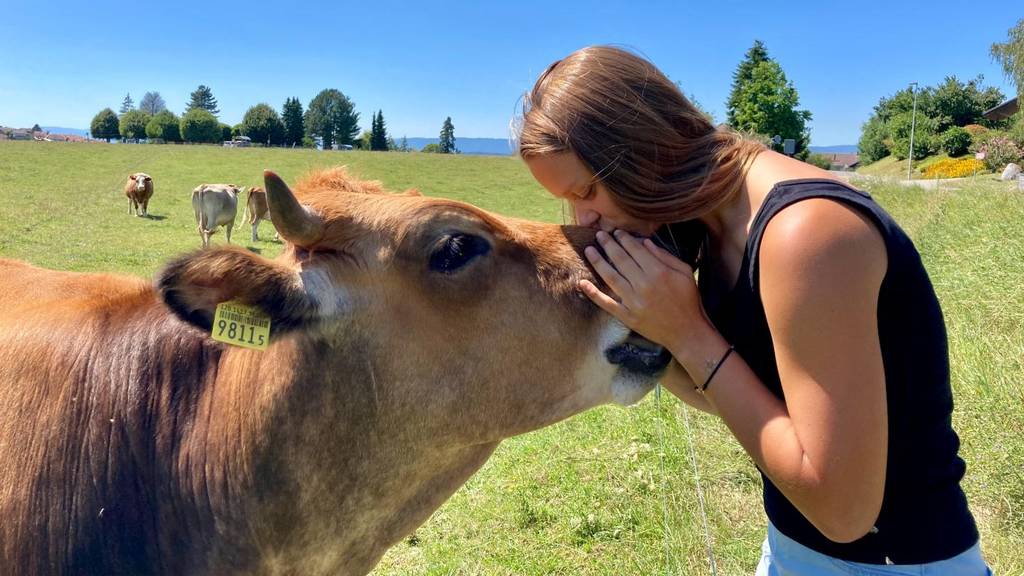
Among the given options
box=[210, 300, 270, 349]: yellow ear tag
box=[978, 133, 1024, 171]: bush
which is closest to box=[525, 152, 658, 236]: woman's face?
box=[210, 300, 270, 349]: yellow ear tag

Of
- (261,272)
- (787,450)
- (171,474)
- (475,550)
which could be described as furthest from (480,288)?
(475,550)

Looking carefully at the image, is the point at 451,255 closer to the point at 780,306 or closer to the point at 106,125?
the point at 780,306

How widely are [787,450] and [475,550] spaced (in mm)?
3575

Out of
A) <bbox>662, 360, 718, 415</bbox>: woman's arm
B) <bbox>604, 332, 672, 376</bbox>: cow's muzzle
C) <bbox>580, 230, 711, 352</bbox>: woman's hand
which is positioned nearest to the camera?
<bbox>580, 230, 711, 352</bbox>: woman's hand

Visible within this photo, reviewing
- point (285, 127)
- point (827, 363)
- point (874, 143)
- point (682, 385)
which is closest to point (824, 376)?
point (827, 363)

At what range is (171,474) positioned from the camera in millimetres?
2572

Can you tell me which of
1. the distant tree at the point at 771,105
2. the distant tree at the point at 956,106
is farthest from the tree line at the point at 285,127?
the distant tree at the point at 956,106

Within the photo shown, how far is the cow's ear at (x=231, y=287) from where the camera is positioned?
7.55 feet

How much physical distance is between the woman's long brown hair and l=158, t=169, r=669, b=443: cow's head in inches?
12.5

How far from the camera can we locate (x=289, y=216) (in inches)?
94.8

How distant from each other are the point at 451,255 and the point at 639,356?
0.74 metres

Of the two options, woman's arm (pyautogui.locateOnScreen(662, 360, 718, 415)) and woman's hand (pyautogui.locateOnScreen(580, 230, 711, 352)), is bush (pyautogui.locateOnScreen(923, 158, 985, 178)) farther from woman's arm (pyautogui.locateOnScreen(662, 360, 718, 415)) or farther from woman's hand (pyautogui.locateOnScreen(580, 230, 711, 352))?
woman's hand (pyautogui.locateOnScreen(580, 230, 711, 352))

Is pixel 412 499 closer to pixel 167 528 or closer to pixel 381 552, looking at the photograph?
pixel 381 552

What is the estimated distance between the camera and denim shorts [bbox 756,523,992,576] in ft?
6.71
